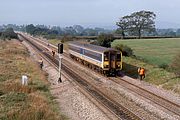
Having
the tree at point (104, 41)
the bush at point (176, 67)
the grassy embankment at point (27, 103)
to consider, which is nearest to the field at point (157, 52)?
the tree at point (104, 41)

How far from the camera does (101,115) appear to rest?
19.1m

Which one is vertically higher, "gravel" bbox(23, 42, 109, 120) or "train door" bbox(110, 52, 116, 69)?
"train door" bbox(110, 52, 116, 69)

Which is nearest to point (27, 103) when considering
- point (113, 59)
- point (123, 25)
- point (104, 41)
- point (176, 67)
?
point (176, 67)

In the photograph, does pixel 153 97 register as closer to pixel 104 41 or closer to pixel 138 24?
pixel 104 41

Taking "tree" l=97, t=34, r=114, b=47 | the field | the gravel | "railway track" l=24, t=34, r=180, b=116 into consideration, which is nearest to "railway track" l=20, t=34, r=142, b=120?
the gravel

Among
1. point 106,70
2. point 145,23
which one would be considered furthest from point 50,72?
point 145,23

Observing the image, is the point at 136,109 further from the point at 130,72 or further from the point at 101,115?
the point at 130,72

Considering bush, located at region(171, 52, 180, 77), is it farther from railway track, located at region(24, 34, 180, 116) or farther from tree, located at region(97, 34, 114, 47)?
tree, located at region(97, 34, 114, 47)

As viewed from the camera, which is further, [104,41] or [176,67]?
[104,41]

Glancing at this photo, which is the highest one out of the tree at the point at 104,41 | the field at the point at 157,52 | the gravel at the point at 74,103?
the tree at the point at 104,41

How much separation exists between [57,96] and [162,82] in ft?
31.6

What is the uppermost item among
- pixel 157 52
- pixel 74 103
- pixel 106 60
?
pixel 106 60

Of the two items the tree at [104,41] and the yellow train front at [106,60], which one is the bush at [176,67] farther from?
the tree at [104,41]

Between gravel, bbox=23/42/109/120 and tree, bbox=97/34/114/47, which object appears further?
tree, bbox=97/34/114/47
